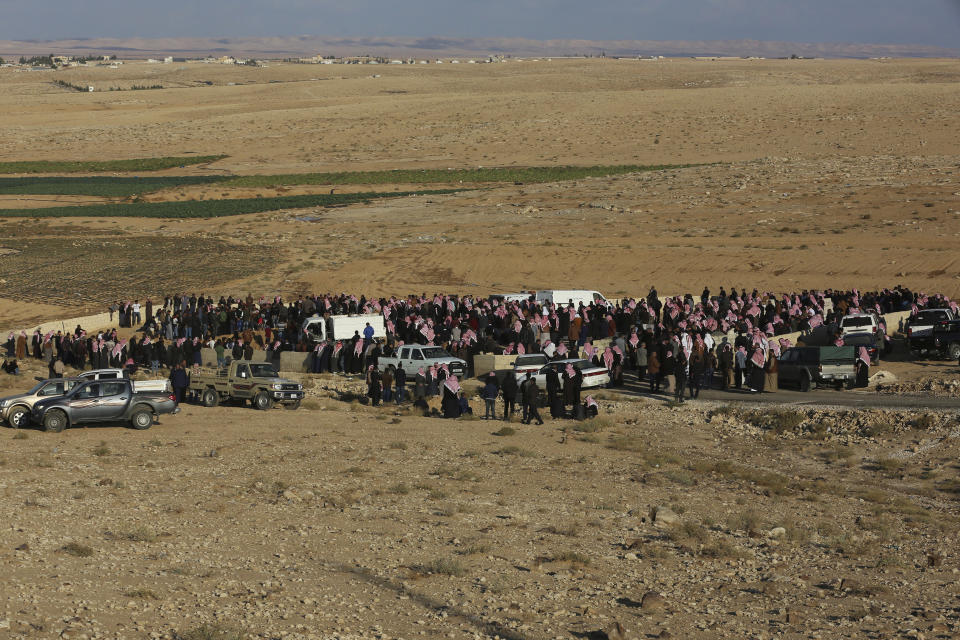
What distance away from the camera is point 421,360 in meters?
32.0

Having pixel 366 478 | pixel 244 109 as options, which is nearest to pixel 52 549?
pixel 366 478

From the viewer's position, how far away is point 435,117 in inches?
4656

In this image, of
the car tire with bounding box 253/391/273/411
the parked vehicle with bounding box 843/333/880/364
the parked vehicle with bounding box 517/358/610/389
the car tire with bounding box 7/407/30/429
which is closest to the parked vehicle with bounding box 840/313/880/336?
the parked vehicle with bounding box 843/333/880/364

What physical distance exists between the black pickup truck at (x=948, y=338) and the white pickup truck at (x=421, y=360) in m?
12.8

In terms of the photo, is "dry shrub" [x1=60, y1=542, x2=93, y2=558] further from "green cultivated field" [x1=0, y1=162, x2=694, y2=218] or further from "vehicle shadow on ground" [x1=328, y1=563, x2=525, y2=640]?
"green cultivated field" [x1=0, y1=162, x2=694, y2=218]

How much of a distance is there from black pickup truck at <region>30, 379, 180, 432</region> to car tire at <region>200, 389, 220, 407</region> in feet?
10.1

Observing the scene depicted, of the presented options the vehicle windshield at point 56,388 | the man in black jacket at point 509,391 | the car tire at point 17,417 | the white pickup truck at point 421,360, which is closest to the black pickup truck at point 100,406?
the car tire at point 17,417

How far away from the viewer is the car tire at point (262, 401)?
1132 inches

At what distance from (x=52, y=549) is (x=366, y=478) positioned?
652cm

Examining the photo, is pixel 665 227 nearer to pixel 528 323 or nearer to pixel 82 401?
pixel 528 323

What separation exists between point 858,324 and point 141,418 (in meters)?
19.7

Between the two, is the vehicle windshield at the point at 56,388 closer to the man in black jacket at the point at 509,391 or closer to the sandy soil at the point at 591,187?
the man in black jacket at the point at 509,391

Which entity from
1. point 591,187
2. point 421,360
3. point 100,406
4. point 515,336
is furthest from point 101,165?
point 100,406

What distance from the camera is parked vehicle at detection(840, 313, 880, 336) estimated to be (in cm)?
3347
